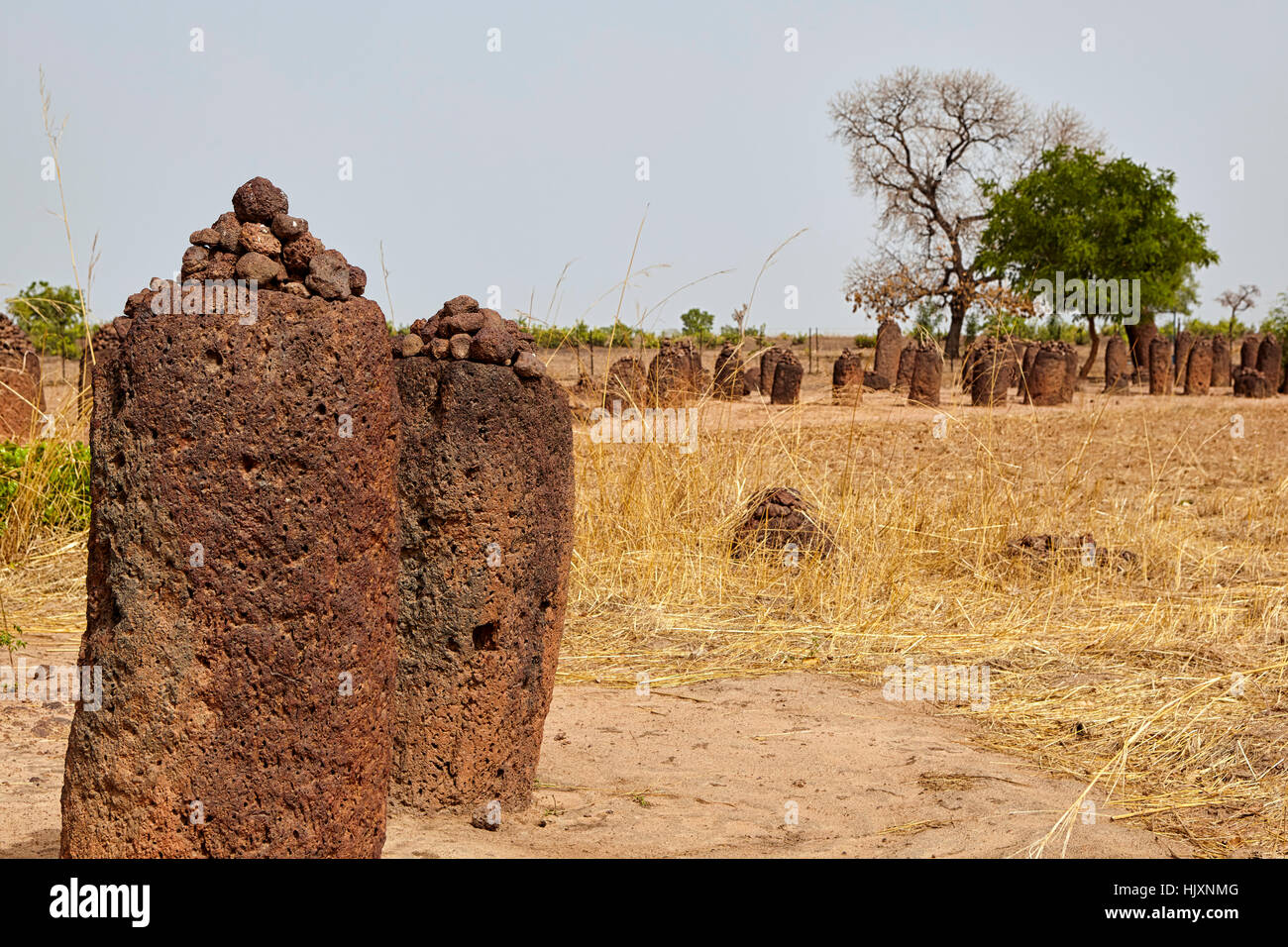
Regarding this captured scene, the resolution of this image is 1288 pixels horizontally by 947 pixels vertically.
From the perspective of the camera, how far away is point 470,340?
11.6 ft

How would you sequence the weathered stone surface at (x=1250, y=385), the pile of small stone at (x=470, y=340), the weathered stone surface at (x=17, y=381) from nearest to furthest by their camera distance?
the pile of small stone at (x=470, y=340) → the weathered stone surface at (x=17, y=381) → the weathered stone surface at (x=1250, y=385)

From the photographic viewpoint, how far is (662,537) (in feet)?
22.5

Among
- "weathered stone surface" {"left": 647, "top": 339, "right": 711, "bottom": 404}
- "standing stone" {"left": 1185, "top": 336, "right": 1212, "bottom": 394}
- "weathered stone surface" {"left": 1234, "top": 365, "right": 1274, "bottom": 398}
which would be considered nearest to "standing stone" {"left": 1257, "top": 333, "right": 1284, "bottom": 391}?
"weathered stone surface" {"left": 1234, "top": 365, "right": 1274, "bottom": 398}

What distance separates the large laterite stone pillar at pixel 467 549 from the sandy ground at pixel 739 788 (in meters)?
0.19

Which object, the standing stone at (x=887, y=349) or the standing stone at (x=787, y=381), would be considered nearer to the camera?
the standing stone at (x=787, y=381)

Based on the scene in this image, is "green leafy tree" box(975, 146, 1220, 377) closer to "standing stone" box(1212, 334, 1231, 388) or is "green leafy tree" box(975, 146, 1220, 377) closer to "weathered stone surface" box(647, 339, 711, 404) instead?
"standing stone" box(1212, 334, 1231, 388)

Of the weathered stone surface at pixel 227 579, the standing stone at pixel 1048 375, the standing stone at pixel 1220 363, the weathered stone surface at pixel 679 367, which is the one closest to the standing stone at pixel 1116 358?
the standing stone at pixel 1220 363

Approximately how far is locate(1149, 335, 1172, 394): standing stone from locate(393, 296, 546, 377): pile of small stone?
19.5 meters

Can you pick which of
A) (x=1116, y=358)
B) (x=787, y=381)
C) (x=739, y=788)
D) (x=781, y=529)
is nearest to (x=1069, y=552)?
(x=781, y=529)

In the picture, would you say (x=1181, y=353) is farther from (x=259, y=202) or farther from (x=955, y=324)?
(x=259, y=202)

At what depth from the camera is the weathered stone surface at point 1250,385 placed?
21.5m

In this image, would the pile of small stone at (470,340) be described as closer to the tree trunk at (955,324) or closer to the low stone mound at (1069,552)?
the low stone mound at (1069,552)

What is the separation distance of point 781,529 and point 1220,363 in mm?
19677

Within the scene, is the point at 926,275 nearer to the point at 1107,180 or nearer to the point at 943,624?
the point at 1107,180
